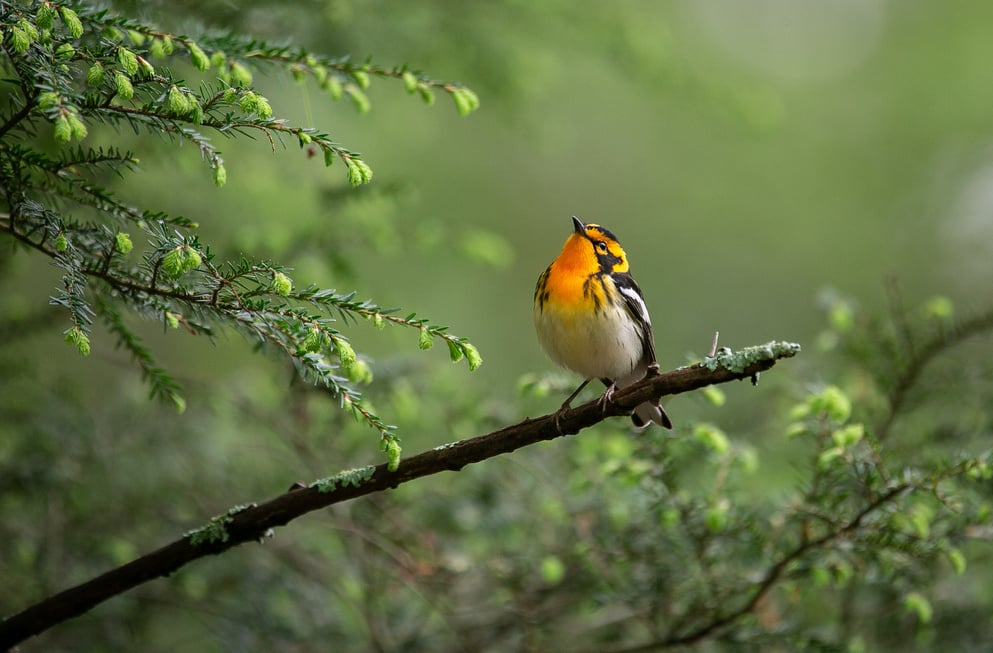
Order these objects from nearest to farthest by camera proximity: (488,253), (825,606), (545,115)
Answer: (488,253), (825,606), (545,115)

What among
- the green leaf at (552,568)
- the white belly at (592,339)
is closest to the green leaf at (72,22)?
the white belly at (592,339)

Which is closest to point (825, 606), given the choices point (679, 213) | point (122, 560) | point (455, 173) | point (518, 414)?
point (518, 414)

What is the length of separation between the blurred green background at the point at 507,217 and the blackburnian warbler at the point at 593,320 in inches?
23.8

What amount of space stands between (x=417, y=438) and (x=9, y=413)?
209 centimetres

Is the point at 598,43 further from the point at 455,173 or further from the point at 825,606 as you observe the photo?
the point at 455,173

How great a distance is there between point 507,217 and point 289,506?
879cm

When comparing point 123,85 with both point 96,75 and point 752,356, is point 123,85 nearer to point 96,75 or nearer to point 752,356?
point 96,75

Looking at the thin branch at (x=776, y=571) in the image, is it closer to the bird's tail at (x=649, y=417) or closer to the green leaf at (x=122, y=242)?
the bird's tail at (x=649, y=417)

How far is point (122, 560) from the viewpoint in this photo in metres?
4.12

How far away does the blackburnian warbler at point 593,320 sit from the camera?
12.6 feet

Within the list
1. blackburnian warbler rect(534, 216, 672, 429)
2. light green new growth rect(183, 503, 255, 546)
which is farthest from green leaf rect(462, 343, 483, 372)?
blackburnian warbler rect(534, 216, 672, 429)

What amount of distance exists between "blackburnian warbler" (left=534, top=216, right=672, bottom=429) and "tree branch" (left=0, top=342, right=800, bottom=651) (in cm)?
131

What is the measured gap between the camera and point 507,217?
11008mm

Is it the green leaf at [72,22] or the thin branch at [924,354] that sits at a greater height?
the green leaf at [72,22]
